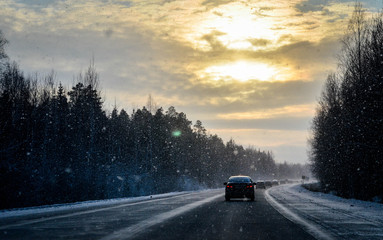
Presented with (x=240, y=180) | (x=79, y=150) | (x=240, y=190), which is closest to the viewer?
(x=240, y=190)

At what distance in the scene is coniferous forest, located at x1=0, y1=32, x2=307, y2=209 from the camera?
34.5m

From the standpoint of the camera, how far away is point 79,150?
46531 millimetres

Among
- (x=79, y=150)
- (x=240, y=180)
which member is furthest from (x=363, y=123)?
(x=79, y=150)

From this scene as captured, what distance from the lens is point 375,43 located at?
2878cm

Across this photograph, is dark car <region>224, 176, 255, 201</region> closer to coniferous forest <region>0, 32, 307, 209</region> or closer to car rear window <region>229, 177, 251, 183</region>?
car rear window <region>229, 177, 251, 183</region>

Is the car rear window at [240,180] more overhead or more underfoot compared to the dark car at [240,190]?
more overhead

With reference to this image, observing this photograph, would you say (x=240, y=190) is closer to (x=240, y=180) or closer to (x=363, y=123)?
(x=240, y=180)

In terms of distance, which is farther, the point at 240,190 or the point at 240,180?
the point at 240,180

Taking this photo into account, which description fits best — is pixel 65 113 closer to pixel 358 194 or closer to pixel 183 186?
pixel 183 186

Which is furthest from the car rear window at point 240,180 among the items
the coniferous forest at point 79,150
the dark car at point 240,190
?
the coniferous forest at point 79,150

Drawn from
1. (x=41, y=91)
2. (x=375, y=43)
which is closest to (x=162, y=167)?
(x=41, y=91)

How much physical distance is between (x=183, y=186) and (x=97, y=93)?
44.8 metres

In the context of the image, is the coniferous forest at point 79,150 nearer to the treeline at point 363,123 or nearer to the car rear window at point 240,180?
the car rear window at point 240,180

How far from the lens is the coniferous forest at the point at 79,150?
34469mm
